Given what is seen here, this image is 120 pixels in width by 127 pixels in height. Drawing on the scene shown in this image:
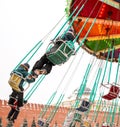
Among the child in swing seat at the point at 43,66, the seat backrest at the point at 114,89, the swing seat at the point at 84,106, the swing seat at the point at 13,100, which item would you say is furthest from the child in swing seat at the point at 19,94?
the seat backrest at the point at 114,89

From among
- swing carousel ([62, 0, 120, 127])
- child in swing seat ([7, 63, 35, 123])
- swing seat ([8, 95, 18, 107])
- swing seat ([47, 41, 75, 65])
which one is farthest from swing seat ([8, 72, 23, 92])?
swing carousel ([62, 0, 120, 127])

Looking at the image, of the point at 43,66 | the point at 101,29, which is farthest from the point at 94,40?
the point at 43,66

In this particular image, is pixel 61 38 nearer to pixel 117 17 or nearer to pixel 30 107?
pixel 117 17

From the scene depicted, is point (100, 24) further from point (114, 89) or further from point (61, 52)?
point (61, 52)

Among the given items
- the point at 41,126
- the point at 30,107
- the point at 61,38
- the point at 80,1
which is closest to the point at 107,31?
the point at 80,1

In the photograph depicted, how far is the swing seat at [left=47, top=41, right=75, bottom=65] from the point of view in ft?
17.2

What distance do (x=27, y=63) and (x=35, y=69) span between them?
0.15 m

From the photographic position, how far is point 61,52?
5254 millimetres

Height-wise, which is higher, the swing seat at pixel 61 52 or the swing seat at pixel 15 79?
the swing seat at pixel 61 52

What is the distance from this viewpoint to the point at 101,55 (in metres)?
9.19

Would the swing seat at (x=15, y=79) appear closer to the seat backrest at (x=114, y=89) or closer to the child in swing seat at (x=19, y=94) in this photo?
the child in swing seat at (x=19, y=94)

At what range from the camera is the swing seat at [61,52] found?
5254 millimetres

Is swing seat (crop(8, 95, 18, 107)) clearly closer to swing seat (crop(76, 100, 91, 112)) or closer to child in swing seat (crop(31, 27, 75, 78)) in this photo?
child in swing seat (crop(31, 27, 75, 78))

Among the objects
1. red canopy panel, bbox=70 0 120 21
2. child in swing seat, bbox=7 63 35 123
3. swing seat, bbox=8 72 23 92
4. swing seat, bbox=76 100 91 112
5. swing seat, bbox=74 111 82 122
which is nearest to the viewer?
swing seat, bbox=8 72 23 92
